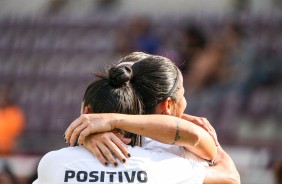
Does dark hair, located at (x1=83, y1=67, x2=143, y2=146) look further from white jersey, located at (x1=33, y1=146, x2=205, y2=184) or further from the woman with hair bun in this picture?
white jersey, located at (x1=33, y1=146, x2=205, y2=184)

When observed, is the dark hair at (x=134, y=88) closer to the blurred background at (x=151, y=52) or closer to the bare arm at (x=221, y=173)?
the bare arm at (x=221, y=173)

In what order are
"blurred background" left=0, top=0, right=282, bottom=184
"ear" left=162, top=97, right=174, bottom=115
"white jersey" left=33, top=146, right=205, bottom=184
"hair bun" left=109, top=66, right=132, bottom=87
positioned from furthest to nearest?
"blurred background" left=0, top=0, right=282, bottom=184 < "ear" left=162, top=97, right=174, bottom=115 < "hair bun" left=109, top=66, right=132, bottom=87 < "white jersey" left=33, top=146, right=205, bottom=184

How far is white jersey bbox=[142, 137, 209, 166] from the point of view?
258 cm

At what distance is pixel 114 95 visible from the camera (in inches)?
98.2

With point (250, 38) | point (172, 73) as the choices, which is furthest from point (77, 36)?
point (172, 73)

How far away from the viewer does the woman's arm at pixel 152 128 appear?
2451 millimetres

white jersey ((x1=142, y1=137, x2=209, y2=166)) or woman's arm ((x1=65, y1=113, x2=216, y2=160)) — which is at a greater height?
woman's arm ((x1=65, y1=113, x2=216, y2=160))

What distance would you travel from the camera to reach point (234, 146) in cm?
729

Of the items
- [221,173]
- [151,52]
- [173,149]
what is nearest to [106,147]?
[173,149]

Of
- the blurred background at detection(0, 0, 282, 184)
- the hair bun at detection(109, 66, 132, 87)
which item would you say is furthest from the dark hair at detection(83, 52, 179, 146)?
the blurred background at detection(0, 0, 282, 184)

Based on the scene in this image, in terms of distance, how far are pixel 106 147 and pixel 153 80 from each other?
30 cm

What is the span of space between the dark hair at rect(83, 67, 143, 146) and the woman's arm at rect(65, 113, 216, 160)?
2.1 inches

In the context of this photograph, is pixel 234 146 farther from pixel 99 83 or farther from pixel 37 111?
pixel 99 83

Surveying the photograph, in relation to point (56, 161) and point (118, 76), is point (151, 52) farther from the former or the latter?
point (56, 161)
